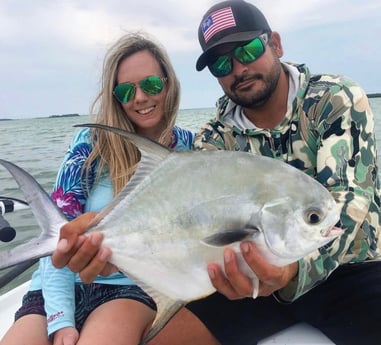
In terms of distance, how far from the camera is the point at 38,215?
1.65 metres

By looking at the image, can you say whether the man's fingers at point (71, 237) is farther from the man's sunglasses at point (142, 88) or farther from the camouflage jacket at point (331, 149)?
the man's sunglasses at point (142, 88)

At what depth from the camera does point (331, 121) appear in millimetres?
2143

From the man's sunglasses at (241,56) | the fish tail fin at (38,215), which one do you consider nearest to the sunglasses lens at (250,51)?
the man's sunglasses at (241,56)

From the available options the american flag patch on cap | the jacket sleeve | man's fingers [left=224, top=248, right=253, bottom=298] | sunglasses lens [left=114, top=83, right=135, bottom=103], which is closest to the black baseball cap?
the american flag patch on cap

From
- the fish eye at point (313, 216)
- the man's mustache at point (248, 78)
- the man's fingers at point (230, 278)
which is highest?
the man's mustache at point (248, 78)

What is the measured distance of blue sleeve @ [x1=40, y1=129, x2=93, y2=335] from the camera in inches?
85.9

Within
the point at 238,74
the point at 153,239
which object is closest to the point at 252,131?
the point at 238,74

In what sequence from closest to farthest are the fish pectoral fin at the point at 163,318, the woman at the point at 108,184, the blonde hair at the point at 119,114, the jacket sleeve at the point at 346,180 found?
the fish pectoral fin at the point at 163,318, the jacket sleeve at the point at 346,180, the woman at the point at 108,184, the blonde hair at the point at 119,114

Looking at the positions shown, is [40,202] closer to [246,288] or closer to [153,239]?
[153,239]

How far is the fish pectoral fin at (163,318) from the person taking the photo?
1.60 meters

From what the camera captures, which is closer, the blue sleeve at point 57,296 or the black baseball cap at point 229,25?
the blue sleeve at point 57,296

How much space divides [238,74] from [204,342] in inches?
49.2

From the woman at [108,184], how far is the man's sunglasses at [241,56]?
1.22ft

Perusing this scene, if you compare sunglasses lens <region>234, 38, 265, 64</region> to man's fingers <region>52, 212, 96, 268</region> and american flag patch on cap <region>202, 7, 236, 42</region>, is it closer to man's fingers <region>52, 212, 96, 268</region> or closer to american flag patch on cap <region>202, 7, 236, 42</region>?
american flag patch on cap <region>202, 7, 236, 42</region>
